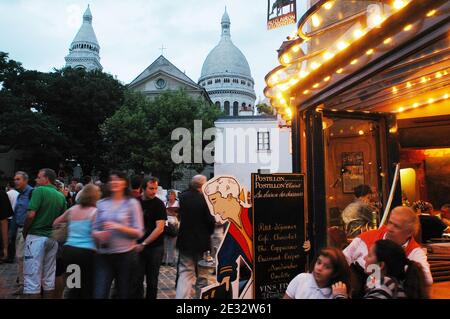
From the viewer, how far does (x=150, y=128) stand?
97.8ft

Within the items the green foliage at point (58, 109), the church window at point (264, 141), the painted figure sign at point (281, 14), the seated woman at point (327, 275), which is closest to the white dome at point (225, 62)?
the green foliage at point (58, 109)

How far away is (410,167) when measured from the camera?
1073 cm

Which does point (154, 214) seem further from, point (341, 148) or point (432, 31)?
point (341, 148)

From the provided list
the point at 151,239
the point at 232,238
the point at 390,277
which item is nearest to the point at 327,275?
the point at 390,277

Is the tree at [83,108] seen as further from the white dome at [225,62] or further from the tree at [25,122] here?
the white dome at [225,62]

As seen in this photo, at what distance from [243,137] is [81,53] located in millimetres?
66046

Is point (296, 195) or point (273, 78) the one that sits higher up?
point (273, 78)

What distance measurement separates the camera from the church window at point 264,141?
92.0 ft

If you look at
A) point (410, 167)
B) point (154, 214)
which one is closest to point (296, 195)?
point (154, 214)

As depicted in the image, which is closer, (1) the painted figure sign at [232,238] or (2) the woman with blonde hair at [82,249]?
(2) the woman with blonde hair at [82,249]

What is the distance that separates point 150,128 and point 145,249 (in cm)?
2604

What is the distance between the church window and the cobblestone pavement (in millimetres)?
20942

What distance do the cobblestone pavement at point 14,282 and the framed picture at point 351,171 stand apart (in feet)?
13.1
